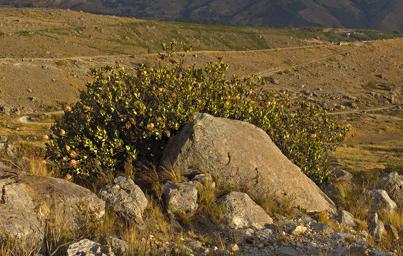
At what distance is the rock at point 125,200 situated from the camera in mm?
8984

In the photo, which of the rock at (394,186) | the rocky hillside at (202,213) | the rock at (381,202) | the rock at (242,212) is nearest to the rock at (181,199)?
the rocky hillside at (202,213)

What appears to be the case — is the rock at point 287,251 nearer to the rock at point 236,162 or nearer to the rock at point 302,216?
the rock at point 302,216

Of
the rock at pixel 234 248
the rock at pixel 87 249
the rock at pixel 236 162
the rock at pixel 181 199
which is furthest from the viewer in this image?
the rock at pixel 236 162

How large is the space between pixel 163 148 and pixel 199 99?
65.9 inches

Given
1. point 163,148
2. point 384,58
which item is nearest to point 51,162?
point 163,148

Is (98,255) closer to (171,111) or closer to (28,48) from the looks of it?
(171,111)

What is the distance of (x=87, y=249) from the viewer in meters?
7.38

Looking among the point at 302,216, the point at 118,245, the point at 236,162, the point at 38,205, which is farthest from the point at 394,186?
the point at 38,205

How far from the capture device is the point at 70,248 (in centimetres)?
732

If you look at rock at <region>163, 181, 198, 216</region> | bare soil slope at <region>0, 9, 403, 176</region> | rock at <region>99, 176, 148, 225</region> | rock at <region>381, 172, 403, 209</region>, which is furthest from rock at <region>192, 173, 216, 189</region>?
bare soil slope at <region>0, 9, 403, 176</region>

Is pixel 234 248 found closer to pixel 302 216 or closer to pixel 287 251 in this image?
pixel 287 251

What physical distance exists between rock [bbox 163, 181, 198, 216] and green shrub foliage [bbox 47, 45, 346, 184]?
2019 mm

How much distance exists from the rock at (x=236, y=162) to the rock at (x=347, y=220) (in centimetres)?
63

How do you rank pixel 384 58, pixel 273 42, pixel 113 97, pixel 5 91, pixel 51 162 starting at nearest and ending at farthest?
pixel 51 162 → pixel 113 97 → pixel 5 91 → pixel 384 58 → pixel 273 42
